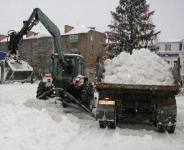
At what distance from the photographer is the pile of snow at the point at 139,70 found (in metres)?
13.1

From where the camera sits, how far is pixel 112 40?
43.6 metres

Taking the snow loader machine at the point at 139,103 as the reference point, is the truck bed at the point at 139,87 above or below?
above

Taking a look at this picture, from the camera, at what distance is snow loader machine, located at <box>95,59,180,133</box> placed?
40.5 feet

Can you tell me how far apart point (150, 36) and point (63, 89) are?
27092 millimetres

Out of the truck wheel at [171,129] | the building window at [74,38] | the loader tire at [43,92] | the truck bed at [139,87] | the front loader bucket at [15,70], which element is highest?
the building window at [74,38]

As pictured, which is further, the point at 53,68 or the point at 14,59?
the point at 53,68

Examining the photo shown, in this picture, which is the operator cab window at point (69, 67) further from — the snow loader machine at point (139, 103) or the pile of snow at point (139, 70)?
the snow loader machine at point (139, 103)

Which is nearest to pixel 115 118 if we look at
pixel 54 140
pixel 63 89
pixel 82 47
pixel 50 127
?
pixel 50 127

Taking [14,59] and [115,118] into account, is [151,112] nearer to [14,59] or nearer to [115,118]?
[115,118]

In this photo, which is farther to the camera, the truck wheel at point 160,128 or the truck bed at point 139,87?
the truck wheel at point 160,128

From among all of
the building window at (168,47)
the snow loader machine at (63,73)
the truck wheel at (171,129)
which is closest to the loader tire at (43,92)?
the snow loader machine at (63,73)

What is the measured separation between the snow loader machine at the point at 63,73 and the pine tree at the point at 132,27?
24732 millimetres

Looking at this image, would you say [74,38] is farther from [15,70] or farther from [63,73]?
[15,70]

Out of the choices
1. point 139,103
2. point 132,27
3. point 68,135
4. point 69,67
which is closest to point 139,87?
point 139,103
